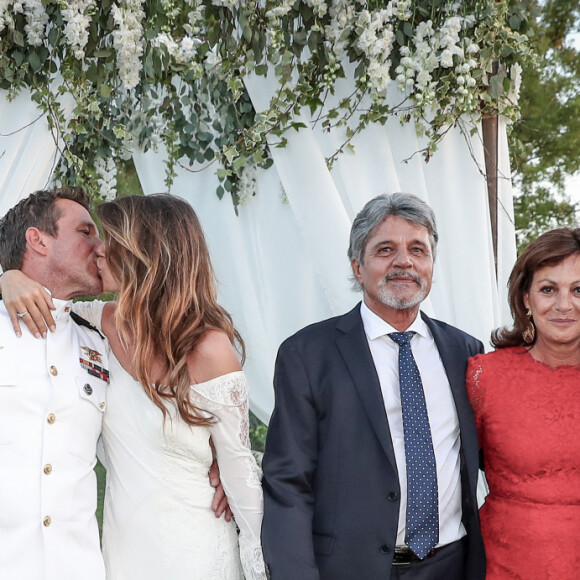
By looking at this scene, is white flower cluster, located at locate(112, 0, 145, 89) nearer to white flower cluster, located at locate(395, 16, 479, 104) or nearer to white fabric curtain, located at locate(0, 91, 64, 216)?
white fabric curtain, located at locate(0, 91, 64, 216)

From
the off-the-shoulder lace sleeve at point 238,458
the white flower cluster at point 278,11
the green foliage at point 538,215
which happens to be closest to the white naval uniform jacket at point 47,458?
the off-the-shoulder lace sleeve at point 238,458

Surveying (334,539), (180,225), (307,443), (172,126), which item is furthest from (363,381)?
(172,126)

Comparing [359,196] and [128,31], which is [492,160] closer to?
[359,196]

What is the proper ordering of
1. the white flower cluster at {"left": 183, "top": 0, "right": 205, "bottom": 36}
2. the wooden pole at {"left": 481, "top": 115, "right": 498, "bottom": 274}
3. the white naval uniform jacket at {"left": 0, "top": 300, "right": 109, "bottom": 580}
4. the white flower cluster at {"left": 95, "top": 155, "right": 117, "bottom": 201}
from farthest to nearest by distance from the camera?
the white flower cluster at {"left": 95, "top": 155, "right": 117, "bottom": 201} < the wooden pole at {"left": 481, "top": 115, "right": 498, "bottom": 274} < the white flower cluster at {"left": 183, "top": 0, "right": 205, "bottom": 36} < the white naval uniform jacket at {"left": 0, "top": 300, "right": 109, "bottom": 580}

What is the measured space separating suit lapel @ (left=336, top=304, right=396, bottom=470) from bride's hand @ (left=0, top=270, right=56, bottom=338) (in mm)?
822

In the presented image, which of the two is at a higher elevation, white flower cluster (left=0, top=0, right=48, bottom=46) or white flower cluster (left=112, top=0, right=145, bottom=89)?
white flower cluster (left=0, top=0, right=48, bottom=46)

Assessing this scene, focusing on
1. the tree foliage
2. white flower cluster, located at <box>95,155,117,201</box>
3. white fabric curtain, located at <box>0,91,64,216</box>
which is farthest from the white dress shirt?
the tree foliage

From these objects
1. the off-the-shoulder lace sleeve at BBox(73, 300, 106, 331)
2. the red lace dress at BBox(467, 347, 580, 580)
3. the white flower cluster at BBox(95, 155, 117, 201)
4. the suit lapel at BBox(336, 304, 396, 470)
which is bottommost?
the red lace dress at BBox(467, 347, 580, 580)

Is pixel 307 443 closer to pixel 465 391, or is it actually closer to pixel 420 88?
pixel 465 391

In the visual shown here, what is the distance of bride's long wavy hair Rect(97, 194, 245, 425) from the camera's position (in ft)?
6.79

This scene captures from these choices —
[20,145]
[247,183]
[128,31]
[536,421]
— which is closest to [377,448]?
[536,421]

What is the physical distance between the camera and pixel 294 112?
9.56ft

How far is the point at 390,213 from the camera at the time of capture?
2424 mm

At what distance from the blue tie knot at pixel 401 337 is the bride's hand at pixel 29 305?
966 millimetres
